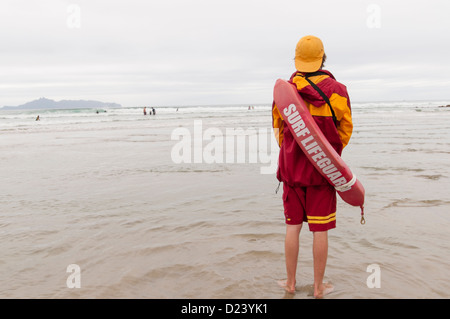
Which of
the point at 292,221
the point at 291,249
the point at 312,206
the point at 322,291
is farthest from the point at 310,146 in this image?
the point at 322,291

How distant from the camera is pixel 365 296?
2.85 m

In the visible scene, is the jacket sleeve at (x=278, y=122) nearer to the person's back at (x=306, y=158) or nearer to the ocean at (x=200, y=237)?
the person's back at (x=306, y=158)

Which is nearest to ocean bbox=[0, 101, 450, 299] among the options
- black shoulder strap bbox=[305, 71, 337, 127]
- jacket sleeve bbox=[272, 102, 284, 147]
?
jacket sleeve bbox=[272, 102, 284, 147]

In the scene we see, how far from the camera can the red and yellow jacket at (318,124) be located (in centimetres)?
269

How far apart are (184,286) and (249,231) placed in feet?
4.69

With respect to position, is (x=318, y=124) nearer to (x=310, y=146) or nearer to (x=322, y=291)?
(x=310, y=146)

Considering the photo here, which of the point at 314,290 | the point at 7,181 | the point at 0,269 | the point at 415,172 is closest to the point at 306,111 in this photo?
the point at 314,290

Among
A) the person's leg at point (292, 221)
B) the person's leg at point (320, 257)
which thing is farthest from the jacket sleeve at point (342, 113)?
the person's leg at point (320, 257)

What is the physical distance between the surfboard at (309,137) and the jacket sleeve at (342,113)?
199mm

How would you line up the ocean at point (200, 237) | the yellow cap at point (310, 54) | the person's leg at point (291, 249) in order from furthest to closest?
the ocean at point (200, 237) → the person's leg at point (291, 249) → the yellow cap at point (310, 54)

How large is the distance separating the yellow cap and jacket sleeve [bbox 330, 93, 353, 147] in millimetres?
316

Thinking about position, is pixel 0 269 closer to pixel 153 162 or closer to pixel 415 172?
pixel 153 162

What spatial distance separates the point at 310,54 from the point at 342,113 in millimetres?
545

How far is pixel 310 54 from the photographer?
2.78m
